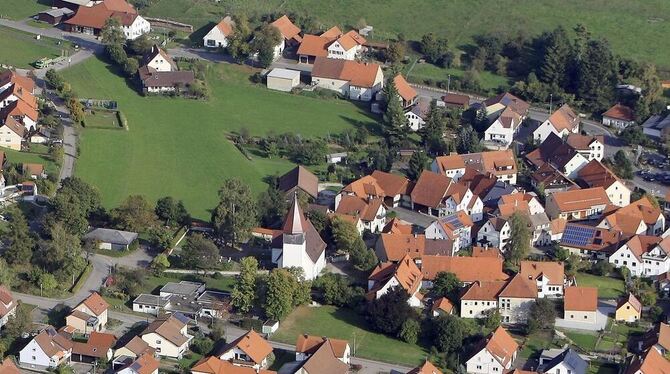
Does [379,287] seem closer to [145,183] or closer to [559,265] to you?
[559,265]

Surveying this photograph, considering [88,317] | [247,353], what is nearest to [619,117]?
[247,353]

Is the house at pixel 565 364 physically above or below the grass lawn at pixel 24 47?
above

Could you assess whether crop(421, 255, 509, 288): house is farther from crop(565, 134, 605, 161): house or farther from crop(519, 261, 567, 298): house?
crop(565, 134, 605, 161): house

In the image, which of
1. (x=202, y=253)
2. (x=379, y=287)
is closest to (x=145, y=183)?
(x=202, y=253)

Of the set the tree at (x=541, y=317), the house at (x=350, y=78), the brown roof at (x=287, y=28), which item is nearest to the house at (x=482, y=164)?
the house at (x=350, y=78)

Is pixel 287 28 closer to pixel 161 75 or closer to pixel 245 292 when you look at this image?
pixel 161 75

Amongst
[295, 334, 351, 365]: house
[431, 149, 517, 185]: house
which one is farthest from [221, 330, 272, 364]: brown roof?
[431, 149, 517, 185]: house

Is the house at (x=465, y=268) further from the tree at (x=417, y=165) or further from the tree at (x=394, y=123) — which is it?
the tree at (x=394, y=123)
